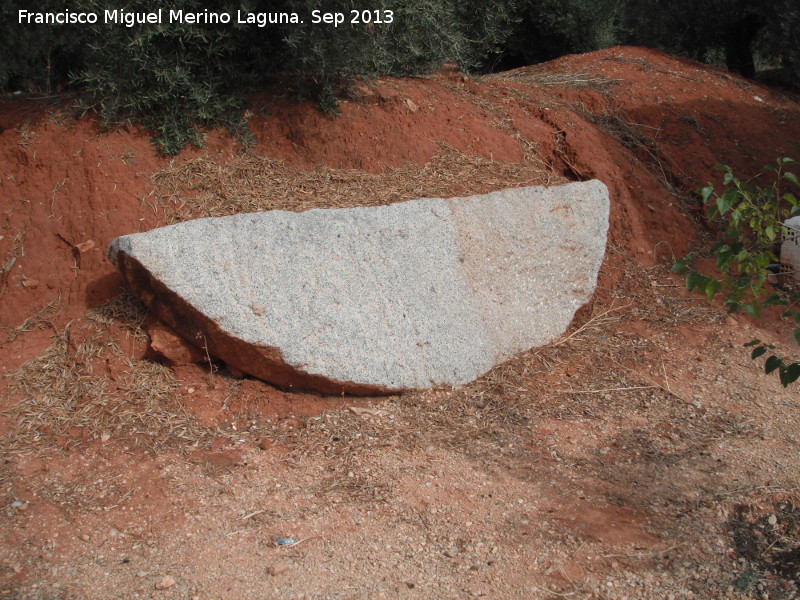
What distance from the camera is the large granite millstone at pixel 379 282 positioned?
415cm

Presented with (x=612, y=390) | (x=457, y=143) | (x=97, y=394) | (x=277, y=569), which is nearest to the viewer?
(x=277, y=569)

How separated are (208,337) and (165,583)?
148 centimetres

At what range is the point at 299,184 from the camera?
535 centimetres

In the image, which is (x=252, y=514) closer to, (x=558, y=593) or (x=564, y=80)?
(x=558, y=593)

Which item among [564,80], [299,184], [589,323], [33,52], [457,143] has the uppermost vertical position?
[33,52]

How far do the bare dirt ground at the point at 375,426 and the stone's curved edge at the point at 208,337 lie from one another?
112 mm

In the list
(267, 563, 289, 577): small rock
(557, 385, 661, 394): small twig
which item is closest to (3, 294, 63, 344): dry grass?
(267, 563, 289, 577): small rock

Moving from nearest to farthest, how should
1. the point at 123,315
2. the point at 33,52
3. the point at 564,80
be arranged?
the point at 123,315 → the point at 564,80 → the point at 33,52

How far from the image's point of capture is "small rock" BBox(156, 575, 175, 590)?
3.04m

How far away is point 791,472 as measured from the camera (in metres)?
4.01

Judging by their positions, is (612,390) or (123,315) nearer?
(123,315)

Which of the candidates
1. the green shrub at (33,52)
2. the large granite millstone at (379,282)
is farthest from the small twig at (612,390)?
the green shrub at (33,52)

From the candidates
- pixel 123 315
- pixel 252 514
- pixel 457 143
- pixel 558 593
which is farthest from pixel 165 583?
pixel 457 143

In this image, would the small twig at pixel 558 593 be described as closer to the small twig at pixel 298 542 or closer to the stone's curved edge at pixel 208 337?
the small twig at pixel 298 542
